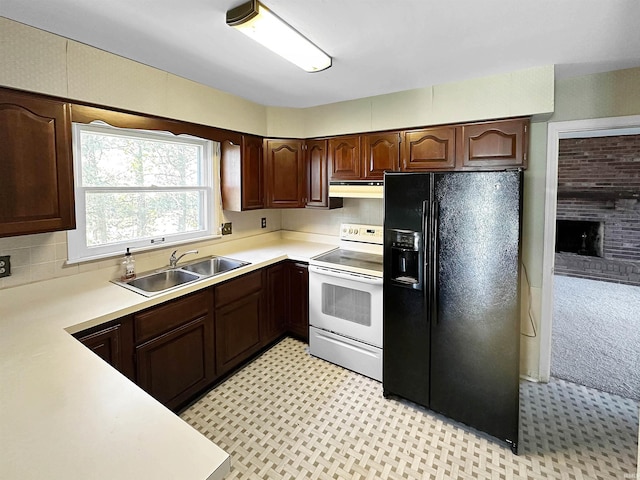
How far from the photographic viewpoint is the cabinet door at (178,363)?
2.02 meters

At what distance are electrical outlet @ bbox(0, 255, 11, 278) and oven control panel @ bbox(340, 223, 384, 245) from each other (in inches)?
97.7

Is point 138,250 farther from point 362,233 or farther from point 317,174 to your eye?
point 362,233

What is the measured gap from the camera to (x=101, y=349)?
176 centimetres

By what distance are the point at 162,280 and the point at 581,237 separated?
6.49 metres

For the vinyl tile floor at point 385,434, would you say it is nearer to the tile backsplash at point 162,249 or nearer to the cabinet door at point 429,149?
the tile backsplash at point 162,249

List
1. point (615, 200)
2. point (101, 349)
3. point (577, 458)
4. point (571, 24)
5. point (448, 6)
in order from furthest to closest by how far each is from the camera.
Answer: point (615, 200), point (577, 458), point (101, 349), point (571, 24), point (448, 6)

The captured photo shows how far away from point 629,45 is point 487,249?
4.54 ft

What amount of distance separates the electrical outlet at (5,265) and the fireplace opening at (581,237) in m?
7.16

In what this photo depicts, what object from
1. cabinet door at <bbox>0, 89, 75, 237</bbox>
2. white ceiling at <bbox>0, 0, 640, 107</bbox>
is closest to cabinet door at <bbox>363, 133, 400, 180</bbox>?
white ceiling at <bbox>0, 0, 640, 107</bbox>

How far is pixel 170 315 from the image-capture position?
212cm

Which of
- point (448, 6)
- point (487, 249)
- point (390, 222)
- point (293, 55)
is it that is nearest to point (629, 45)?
point (448, 6)

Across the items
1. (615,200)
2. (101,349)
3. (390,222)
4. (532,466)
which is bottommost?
(532,466)

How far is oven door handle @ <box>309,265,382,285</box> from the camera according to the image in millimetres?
2551

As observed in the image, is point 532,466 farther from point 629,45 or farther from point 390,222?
point 629,45
